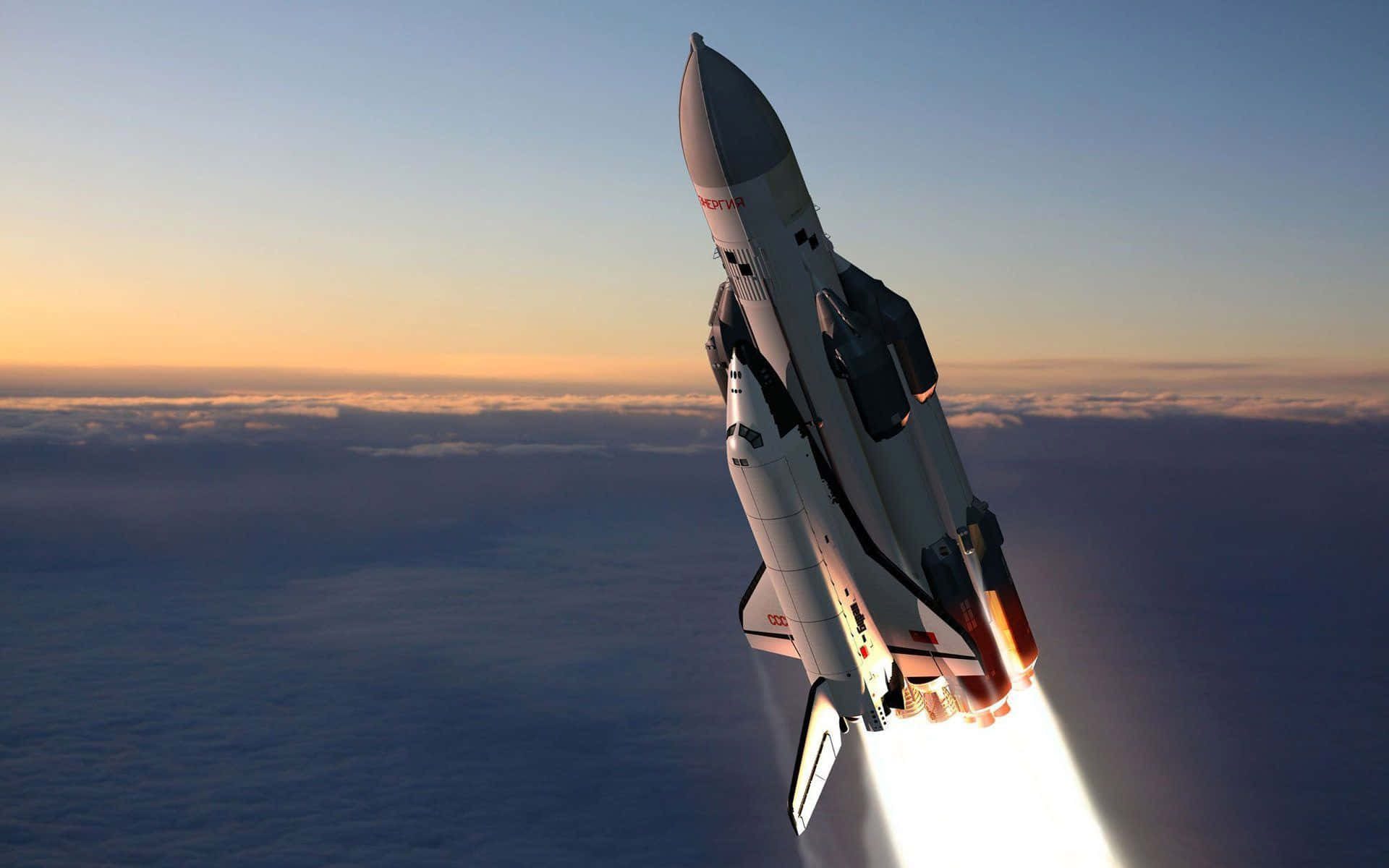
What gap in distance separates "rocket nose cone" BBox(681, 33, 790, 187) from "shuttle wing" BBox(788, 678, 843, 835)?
1374 centimetres

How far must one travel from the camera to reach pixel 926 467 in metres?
27.3

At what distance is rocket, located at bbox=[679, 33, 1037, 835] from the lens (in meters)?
23.9

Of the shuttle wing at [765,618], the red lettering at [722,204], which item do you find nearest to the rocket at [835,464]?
the red lettering at [722,204]

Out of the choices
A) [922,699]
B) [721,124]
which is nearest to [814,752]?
[922,699]

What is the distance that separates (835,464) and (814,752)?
27.9 ft

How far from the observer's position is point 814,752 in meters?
29.3

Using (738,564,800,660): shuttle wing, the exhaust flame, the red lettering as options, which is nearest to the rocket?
the red lettering

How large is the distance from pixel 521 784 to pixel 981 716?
156129 millimetres

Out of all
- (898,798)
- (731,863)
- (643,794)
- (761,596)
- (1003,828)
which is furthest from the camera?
(643,794)

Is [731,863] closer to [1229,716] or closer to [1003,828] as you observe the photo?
[1229,716]

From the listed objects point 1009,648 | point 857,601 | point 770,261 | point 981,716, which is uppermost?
point 770,261

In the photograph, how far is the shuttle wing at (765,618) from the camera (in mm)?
32625

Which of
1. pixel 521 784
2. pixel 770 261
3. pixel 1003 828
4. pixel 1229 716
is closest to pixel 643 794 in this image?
pixel 521 784

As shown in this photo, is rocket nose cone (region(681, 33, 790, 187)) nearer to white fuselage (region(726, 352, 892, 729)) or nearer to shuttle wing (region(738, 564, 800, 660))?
white fuselage (region(726, 352, 892, 729))
